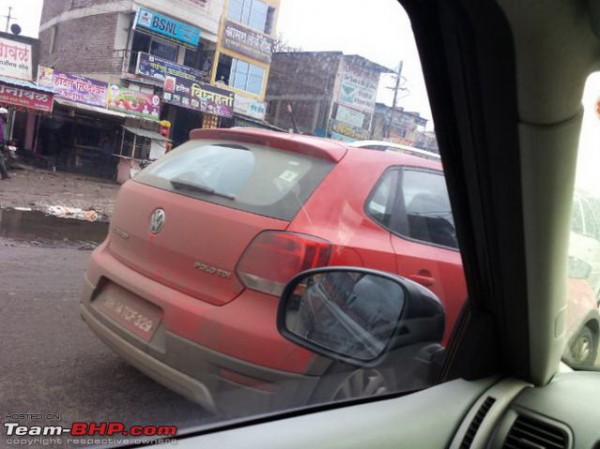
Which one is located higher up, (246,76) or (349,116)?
(246,76)

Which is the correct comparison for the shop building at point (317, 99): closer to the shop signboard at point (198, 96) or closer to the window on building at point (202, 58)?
the shop signboard at point (198, 96)

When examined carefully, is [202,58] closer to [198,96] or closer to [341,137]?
[198,96]

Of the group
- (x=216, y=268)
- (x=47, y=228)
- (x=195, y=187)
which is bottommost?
(x=47, y=228)

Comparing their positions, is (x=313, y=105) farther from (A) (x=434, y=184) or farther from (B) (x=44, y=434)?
(B) (x=44, y=434)

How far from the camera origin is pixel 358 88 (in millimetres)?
2488

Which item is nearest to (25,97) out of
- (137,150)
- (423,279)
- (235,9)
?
(137,150)

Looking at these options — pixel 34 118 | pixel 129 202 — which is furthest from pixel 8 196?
pixel 129 202

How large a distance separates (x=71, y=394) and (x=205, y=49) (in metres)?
2.60

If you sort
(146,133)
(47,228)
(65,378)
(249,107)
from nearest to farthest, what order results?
(65,378), (249,107), (146,133), (47,228)

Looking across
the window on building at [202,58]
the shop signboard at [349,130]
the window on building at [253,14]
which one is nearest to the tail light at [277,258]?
the shop signboard at [349,130]

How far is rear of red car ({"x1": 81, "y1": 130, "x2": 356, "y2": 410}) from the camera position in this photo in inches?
80.0

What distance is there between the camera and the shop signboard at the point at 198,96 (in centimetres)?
361

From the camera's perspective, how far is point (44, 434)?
5.31 ft

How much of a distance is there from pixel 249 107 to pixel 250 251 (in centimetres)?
127
